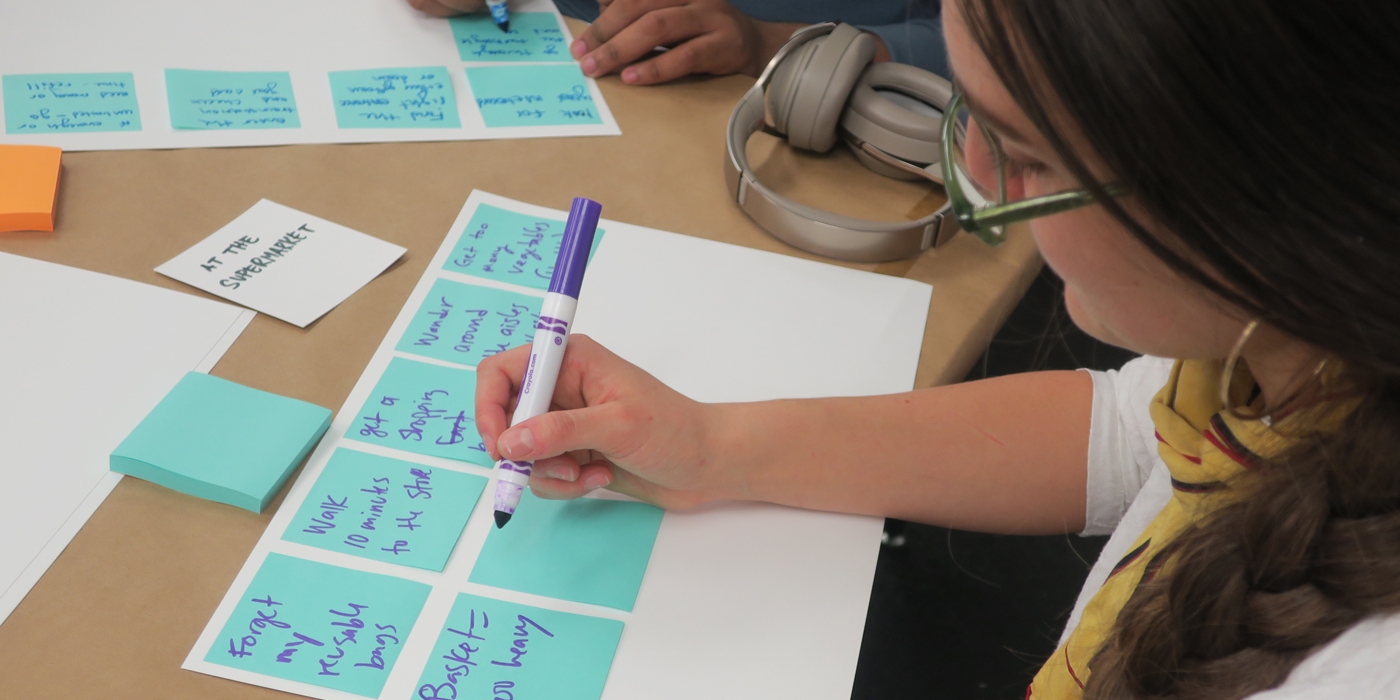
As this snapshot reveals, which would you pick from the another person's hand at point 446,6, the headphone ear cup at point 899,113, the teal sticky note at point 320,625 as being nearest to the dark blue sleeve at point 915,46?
the headphone ear cup at point 899,113

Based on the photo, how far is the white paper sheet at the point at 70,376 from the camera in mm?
537

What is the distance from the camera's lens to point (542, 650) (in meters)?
0.52

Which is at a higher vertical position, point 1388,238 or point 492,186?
point 1388,238

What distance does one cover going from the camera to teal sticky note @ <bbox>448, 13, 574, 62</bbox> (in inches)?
38.9

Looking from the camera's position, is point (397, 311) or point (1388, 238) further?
point (397, 311)

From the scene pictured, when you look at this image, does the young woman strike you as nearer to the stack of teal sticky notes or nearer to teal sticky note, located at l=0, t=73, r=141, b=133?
the stack of teal sticky notes

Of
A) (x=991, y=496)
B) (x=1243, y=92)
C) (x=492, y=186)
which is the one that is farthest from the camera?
(x=492, y=186)

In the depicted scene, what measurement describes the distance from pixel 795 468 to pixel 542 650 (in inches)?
7.8

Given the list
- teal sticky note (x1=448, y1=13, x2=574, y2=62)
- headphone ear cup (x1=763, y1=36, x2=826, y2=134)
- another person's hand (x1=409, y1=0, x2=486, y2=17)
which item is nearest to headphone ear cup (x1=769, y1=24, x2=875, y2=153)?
headphone ear cup (x1=763, y1=36, x2=826, y2=134)

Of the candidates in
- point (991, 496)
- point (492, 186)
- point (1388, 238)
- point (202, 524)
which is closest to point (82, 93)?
point (492, 186)

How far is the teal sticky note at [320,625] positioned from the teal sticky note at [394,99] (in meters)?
0.47

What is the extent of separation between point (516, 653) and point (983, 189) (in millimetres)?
355

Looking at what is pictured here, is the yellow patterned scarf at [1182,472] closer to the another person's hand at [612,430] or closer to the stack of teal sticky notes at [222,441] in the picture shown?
the another person's hand at [612,430]

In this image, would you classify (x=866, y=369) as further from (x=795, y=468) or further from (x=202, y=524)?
(x=202, y=524)
